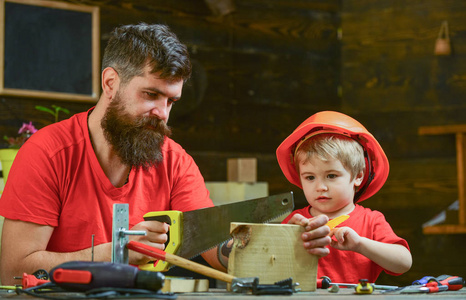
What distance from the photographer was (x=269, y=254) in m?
1.46

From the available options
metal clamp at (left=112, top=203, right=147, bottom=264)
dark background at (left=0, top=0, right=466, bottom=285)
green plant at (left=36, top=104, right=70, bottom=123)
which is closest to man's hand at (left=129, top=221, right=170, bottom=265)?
metal clamp at (left=112, top=203, right=147, bottom=264)

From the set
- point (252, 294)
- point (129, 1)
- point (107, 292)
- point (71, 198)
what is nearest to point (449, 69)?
point (129, 1)

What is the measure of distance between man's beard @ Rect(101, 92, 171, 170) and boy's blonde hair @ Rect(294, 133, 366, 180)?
0.45 meters

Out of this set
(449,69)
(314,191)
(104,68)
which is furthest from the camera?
Answer: (449,69)

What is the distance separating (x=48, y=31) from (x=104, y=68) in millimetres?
1361

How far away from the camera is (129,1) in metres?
3.60

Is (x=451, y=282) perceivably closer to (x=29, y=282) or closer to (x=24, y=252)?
(x=29, y=282)

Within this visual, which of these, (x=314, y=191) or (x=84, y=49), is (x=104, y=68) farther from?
(x=84, y=49)

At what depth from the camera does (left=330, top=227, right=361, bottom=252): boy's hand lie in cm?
168

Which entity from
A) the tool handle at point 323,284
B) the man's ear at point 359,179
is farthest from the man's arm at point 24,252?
the man's ear at point 359,179

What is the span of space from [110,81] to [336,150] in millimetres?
774

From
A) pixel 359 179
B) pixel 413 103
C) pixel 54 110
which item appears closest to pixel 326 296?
pixel 359 179

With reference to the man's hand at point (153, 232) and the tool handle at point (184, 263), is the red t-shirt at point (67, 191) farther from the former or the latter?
the tool handle at point (184, 263)

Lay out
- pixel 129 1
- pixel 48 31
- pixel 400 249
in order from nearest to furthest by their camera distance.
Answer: pixel 400 249, pixel 48 31, pixel 129 1
